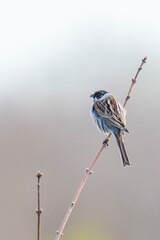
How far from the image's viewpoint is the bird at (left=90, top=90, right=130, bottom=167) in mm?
5020

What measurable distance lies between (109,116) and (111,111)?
8 cm

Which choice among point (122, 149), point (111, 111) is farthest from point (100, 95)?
point (122, 149)

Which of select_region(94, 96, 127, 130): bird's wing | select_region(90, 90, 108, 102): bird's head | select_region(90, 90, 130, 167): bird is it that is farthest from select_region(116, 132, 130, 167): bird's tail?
select_region(90, 90, 108, 102): bird's head

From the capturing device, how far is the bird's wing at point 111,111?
5.09 meters

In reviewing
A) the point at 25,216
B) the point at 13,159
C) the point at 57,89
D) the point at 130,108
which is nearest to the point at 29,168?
the point at 13,159

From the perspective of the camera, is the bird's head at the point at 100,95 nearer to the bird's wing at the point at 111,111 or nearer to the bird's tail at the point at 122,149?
the bird's wing at the point at 111,111

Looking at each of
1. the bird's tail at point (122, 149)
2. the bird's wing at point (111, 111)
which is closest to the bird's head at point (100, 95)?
the bird's wing at point (111, 111)

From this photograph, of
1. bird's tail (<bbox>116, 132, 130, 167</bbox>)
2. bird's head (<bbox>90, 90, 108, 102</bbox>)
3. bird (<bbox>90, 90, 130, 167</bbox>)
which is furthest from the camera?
bird's head (<bbox>90, 90, 108, 102</bbox>)

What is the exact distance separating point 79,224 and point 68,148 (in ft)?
10.0

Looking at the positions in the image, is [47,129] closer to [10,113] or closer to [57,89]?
[10,113]

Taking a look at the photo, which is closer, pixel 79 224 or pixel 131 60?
pixel 79 224

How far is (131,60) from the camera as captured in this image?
22.3 meters

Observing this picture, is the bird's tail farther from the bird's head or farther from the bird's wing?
the bird's head

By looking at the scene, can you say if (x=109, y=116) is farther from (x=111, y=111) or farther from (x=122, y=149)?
(x=122, y=149)
